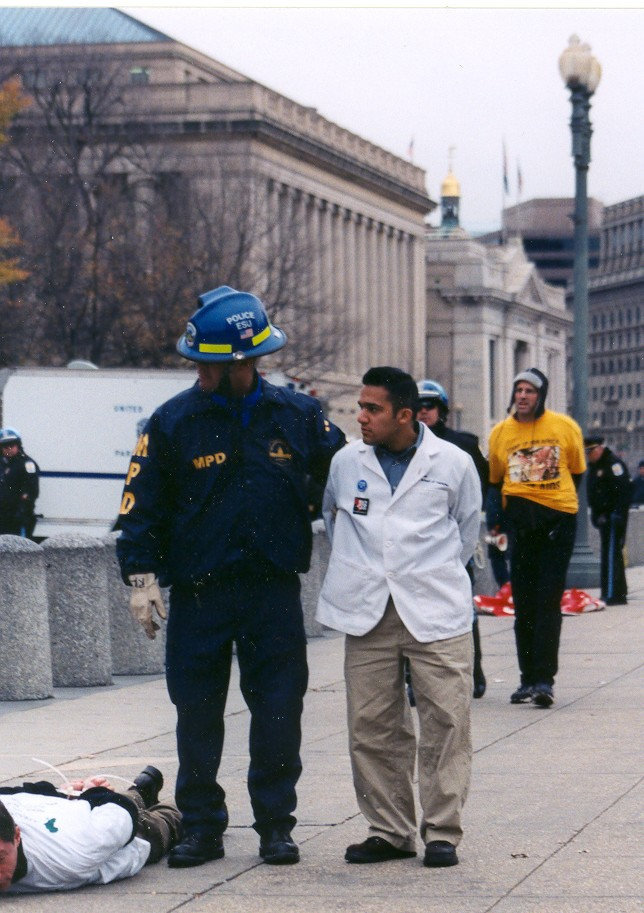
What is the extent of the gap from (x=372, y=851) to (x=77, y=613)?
5949 millimetres

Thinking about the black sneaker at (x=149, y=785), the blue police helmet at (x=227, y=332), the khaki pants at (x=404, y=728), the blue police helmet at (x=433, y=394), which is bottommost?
the black sneaker at (x=149, y=785)

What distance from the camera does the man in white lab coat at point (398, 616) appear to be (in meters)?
6.68

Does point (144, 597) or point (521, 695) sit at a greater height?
point (144, 597)

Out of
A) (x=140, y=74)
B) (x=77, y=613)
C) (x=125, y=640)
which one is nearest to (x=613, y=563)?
(x=125, y=640)

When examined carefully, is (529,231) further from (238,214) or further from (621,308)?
(238,214)

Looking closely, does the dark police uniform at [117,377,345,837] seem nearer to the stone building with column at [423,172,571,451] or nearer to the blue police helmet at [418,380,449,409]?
the blue police helmet at [418,380,449,409]

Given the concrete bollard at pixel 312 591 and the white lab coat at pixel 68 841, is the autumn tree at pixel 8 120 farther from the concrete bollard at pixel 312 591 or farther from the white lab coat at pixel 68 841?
the white lab coat at pixel 68 841

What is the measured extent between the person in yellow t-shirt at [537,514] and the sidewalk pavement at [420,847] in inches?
12.0

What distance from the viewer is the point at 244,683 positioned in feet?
22.2

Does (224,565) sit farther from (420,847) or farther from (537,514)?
(537,514)

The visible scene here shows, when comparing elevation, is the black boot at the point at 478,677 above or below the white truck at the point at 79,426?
below

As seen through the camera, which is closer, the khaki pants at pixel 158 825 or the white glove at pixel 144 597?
the white glove at pixel 144 597

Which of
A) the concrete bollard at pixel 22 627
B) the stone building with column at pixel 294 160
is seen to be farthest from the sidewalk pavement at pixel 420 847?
the stone building with column at pixel 294 160

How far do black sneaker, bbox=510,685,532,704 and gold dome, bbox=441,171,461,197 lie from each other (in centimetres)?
13912
